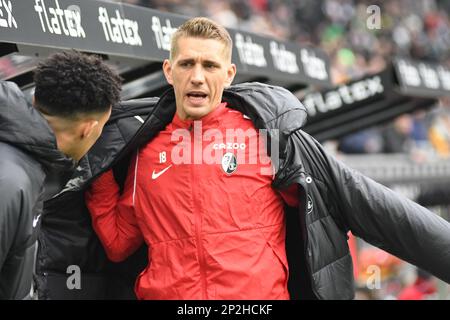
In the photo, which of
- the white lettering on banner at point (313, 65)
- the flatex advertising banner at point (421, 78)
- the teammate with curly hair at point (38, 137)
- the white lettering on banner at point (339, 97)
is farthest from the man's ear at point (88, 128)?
the flatex advertising banner at point (421, 78)

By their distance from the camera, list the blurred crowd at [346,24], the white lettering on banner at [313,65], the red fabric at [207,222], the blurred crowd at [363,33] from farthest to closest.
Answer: the blurred crowd at [346,24], the blurred crowd at [363,33], the white lettering on banner at [313,65], the red fabric at [207,222]

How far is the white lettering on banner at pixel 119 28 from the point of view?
13.4ft

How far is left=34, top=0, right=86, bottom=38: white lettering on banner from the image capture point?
371 cm

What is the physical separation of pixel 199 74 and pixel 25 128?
2.67 feet

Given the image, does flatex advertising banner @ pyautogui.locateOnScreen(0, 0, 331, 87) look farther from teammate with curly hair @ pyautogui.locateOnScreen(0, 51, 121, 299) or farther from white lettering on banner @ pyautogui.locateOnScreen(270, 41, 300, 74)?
teammate with curly hair @ pyautogui.locateOnScreen(0, 51, 121, 299)

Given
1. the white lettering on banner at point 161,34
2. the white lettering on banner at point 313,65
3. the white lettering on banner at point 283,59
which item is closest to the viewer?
the white lettering on banner at point 161,34

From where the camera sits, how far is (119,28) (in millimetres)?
4203

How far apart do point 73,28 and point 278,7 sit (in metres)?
11.5

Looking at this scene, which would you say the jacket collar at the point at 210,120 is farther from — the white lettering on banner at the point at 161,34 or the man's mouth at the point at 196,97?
the white lettering on banner at the point at 161,34

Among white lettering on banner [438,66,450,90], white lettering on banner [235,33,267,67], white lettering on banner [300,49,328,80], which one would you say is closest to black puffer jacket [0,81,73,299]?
white lettering on banner [235,33,267,67]

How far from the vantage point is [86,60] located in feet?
10.9
